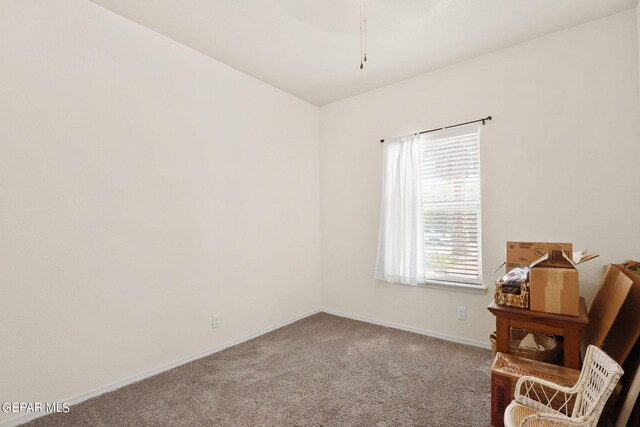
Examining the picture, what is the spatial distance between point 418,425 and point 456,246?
1847mm

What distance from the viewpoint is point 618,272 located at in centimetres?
213

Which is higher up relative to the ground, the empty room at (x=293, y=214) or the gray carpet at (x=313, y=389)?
the empty room at (x=293, y=214)

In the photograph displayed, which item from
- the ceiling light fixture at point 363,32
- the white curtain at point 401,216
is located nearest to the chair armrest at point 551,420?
the white curtain at point 401,216

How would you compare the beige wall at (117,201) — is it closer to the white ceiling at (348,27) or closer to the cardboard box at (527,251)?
the white ceiling at (348,27)

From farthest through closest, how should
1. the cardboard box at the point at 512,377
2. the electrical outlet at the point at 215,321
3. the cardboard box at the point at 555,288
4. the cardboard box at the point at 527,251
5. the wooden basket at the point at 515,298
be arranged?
→ the electrical outlet at the point at 215,321 < the cardboard box at the point at 527,251 < the wooden basket at the point at 515,298 < the cardboard box at the point at 555,288 < the cardboard box at the point at 512,377

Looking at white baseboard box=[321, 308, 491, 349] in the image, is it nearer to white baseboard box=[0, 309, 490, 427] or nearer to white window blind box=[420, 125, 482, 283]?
white baseboard box=[0, 309, 490, 427]

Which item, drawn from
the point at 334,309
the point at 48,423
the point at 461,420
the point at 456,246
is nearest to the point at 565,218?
the point at 456,246

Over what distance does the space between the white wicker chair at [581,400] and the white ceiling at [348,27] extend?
2449 mm

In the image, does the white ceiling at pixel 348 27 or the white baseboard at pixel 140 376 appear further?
the white ceiling at pixel 348 27

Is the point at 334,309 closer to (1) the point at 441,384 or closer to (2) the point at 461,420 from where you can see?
(1) the point at 441,384

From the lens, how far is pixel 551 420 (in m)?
1.30

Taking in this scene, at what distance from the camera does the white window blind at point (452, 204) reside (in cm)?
318

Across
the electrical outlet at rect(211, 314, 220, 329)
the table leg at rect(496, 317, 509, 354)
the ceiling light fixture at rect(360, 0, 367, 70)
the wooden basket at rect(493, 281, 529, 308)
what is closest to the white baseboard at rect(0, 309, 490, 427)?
the electrical outlet at rect(211, 314, 220, 329)

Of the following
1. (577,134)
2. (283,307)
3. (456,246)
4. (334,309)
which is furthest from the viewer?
(334,309)
